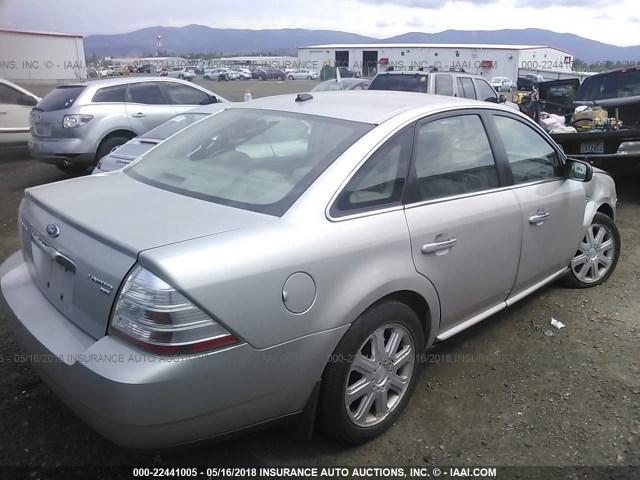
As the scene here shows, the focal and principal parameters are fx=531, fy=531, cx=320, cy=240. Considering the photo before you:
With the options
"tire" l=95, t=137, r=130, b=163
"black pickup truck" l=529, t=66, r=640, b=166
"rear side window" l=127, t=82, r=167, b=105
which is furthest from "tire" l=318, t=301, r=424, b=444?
"rear side window" l=127, t=82, r=167, b=105

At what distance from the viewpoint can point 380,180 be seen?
8.54 feet

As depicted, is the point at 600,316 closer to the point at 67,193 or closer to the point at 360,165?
the point at 360,165

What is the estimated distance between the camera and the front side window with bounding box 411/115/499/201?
111 inches

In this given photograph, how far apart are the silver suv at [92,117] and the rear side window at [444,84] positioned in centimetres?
509

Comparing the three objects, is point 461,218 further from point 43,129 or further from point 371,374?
point 43,129

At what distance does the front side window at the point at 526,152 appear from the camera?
3420mm

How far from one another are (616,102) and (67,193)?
8189 mm

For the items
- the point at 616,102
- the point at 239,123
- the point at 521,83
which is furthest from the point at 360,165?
the point at 521,83

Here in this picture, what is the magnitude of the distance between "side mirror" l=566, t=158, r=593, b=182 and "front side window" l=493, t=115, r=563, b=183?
0.19 feet

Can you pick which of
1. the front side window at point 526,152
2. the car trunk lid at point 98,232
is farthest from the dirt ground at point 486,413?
the front side window at point 526,152

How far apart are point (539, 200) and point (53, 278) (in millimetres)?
2866

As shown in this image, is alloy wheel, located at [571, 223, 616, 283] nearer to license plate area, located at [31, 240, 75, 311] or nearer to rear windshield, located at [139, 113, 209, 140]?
license plate area, located at [31, 240, 75, 311]

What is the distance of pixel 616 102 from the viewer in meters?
8.13

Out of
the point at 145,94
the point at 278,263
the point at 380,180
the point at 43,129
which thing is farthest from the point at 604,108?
the point at 43,129
